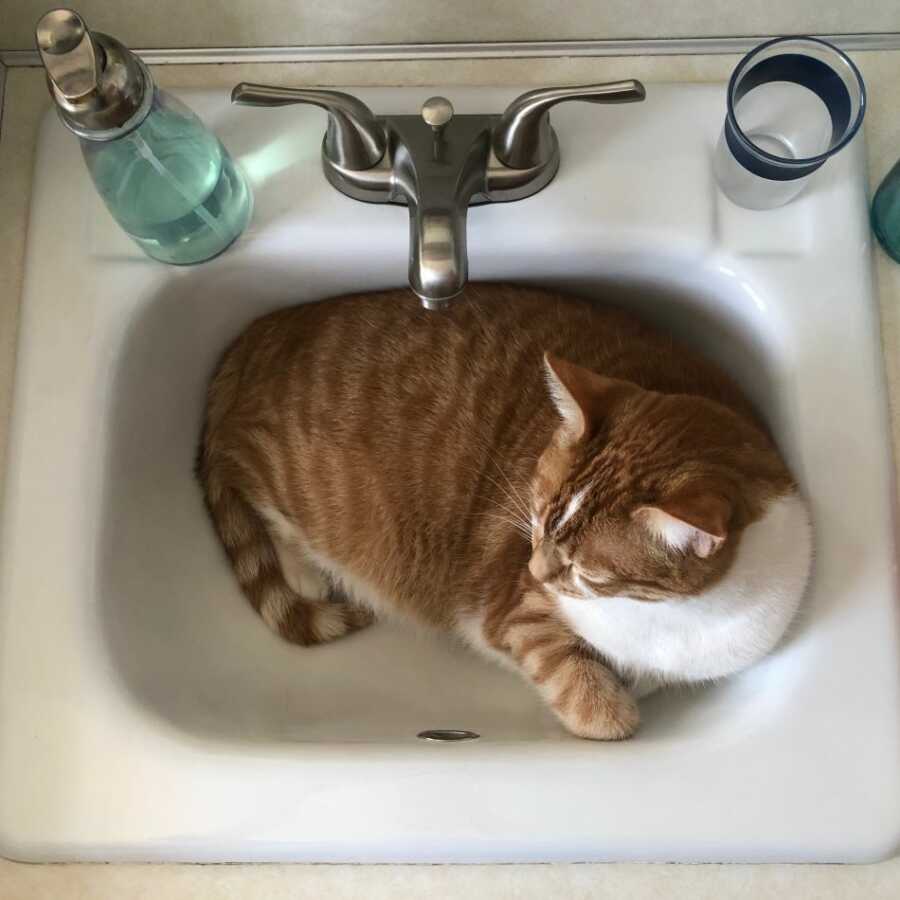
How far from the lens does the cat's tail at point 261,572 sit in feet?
3.92

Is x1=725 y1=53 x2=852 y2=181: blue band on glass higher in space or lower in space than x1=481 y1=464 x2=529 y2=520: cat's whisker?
higher

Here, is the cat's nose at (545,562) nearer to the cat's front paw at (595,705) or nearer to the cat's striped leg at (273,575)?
the cat's front paw at (595,705)

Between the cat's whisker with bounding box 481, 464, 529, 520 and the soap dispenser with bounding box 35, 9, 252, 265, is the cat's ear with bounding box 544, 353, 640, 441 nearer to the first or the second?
the cat's whisker with bounding box 481, 464, 529, 520

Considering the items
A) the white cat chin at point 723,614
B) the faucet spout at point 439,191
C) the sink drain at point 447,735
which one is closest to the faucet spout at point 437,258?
the faucet spout at point 439,191

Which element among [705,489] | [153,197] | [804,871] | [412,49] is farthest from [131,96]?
[804,871]

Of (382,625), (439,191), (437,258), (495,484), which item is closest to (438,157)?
(439,191)

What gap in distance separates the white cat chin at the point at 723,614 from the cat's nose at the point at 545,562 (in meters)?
0.05

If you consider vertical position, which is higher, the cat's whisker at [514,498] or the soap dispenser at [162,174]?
the soap dispenser at [162,174]

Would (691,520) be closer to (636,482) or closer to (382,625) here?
(636,482)

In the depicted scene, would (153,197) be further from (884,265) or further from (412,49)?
(884,265)

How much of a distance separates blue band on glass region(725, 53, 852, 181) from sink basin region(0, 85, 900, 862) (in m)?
0.06

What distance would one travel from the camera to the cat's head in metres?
0.90

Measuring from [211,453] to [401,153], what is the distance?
0.49m

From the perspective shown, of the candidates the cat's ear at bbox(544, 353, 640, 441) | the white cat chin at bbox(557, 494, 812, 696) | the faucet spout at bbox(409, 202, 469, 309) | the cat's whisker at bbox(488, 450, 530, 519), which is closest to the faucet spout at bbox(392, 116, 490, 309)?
the faucet spout at bbox(409, 202, 469, 309)
